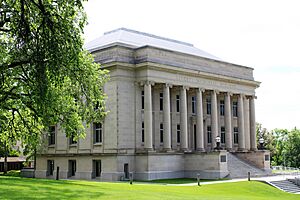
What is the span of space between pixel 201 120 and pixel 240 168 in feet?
23.8

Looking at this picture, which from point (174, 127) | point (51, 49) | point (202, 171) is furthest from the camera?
point (174, 127)

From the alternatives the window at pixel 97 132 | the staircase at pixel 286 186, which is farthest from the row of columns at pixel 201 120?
the staircase at pixel 286 186

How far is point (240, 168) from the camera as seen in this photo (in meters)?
47.2

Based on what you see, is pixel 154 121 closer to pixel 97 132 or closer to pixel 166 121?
pixel 166 121

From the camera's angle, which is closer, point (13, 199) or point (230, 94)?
point (13, 199)

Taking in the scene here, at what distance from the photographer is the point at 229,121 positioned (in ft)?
181

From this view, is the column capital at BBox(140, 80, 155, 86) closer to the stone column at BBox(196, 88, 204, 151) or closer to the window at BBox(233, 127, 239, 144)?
the stone column at BBox(196, 88, 204, 151)

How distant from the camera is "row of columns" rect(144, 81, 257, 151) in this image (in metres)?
44.8

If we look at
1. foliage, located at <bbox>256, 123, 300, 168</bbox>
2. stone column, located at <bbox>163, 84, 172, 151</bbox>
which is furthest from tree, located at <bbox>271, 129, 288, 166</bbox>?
stone column, located at <bbox>163, 84, 172, 151</bbox>

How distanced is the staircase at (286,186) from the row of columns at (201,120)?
11.6 m

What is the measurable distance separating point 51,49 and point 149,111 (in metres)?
30.0

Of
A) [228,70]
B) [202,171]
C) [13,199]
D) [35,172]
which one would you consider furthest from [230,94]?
[13,199]

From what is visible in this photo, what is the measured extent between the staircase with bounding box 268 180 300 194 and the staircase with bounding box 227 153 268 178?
5445mm

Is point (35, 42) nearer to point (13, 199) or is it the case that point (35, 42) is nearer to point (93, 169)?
point (13, 199)
